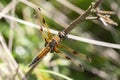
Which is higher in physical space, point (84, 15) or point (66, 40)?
point (84, 15)

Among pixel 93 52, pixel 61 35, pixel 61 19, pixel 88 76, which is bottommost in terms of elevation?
pixel 88 76

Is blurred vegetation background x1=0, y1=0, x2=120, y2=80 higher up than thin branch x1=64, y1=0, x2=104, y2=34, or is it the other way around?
thin branch x1=64, y1=0, x2=104, y2=34

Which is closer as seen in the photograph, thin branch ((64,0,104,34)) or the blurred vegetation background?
thin branch ((64,0,104,34))

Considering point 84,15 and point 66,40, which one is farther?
point 66,40

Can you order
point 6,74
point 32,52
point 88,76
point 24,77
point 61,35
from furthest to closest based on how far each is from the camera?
point 88,76, point 32,52, point 6,74, point 24,77, point 61,35

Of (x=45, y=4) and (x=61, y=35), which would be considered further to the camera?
(x=45, y=4)

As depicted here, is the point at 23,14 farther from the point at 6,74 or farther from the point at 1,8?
the point at 6,74

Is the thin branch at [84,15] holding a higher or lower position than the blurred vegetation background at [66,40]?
higher

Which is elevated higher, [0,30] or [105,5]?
[105,5]

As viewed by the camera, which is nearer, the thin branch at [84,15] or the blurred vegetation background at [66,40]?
the thin branch at [84,15]

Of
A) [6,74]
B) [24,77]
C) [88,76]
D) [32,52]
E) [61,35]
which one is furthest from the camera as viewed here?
[88,76]

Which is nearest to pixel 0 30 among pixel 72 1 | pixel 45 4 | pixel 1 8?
pixel 1 8
